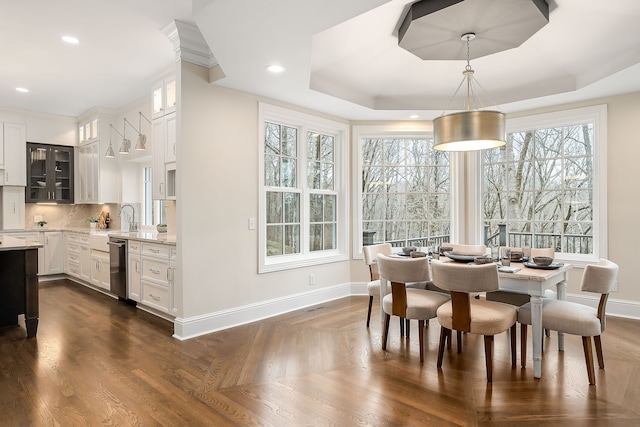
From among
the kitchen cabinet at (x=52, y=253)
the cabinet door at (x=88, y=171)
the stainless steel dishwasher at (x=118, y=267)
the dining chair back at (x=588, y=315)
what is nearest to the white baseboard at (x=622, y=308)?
the dining chair back at (x=588, y=315)

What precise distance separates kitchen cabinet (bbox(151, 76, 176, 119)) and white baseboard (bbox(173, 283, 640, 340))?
2272 millimetres

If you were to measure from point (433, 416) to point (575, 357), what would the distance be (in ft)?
5.39

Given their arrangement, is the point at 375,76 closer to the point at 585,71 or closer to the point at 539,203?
the point at 585,71

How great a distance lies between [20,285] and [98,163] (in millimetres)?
2930

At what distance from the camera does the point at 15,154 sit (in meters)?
6.20

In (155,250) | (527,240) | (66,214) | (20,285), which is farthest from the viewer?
(66,214)

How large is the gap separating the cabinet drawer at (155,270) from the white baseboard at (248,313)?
0.54m

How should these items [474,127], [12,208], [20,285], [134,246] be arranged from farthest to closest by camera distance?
[12,208] < [134,246] < [20,285] < [474,127]

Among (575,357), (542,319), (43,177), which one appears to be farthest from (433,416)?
(43,177)

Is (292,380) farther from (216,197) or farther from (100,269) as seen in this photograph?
(100,269)

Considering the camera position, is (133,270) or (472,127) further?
(133,270)

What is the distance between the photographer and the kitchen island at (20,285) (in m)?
3.60

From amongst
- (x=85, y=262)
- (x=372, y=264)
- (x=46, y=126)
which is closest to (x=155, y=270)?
(x=372, y=264)

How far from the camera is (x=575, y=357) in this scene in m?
3.04
